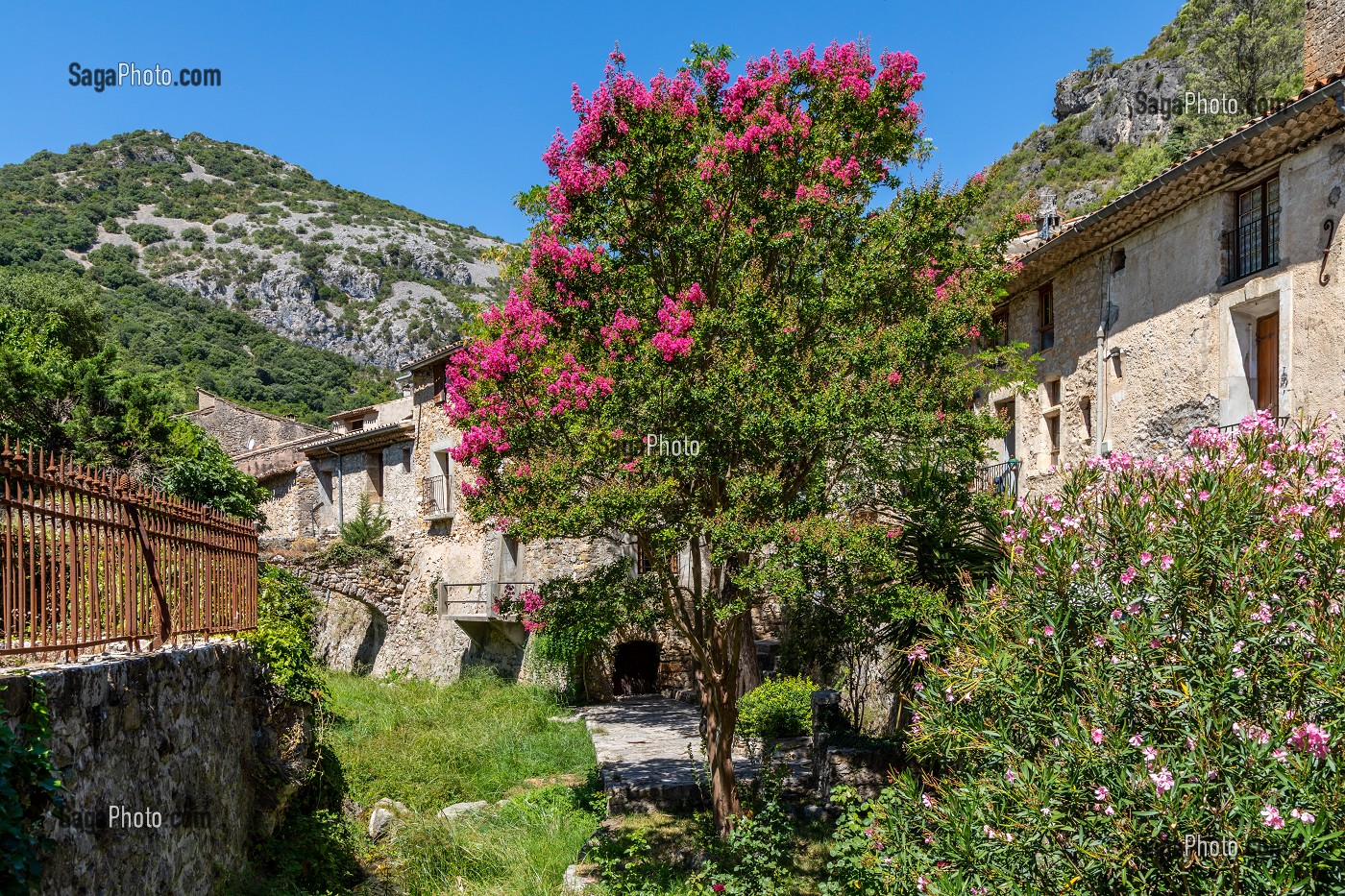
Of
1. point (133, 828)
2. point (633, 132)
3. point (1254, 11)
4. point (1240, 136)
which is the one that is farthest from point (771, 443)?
point (1254, 11)

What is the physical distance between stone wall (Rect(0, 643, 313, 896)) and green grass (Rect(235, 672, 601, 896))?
0.90 metres

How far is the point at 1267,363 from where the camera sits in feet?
39.0

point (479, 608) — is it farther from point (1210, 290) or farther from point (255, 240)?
point (255, 240)

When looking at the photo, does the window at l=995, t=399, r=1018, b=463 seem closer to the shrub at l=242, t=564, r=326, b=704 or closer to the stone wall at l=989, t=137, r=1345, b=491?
the stone wall at l=989, t=137, r=1345, b=491

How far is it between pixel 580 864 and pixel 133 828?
6.38 meters

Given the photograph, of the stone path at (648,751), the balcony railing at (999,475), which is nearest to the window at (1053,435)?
the balcony railing at (999,475)

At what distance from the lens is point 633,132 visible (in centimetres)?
995

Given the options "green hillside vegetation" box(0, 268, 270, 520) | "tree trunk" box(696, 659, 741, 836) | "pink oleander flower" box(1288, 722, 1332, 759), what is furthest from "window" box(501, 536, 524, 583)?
"pink oleander flower" box(1288, 722, 1332, 759)

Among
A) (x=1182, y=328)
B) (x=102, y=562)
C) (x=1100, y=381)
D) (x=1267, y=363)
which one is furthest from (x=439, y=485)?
(x=1267, y=363)

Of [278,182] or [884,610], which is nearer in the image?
[884,610]

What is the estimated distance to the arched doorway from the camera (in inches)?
895

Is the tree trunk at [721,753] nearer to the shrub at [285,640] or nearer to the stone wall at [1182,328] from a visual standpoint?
the shrub at [285,640]

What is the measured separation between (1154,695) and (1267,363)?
8.39 meters

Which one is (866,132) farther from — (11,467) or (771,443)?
(11,467)
